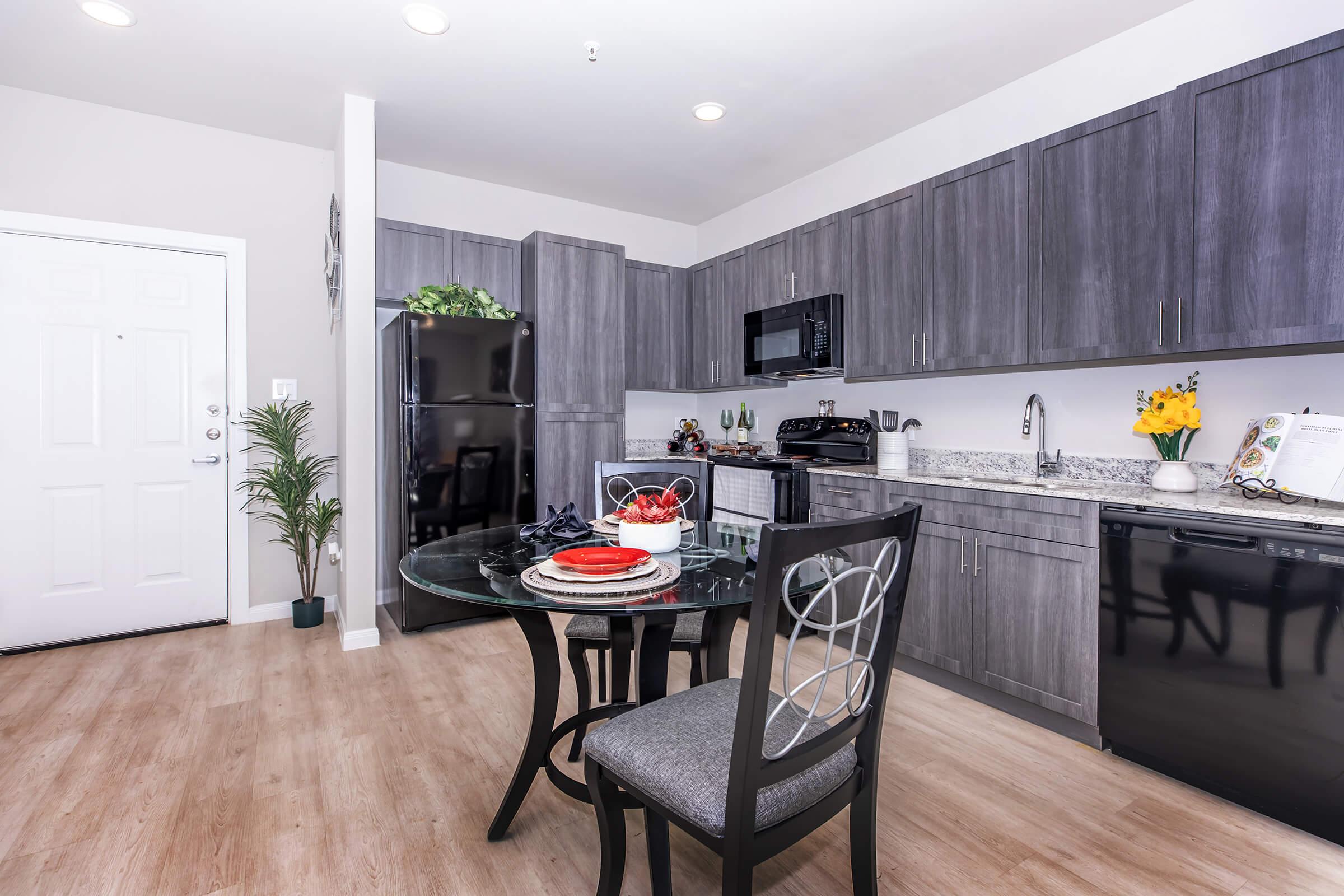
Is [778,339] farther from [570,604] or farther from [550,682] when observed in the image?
[570,604]

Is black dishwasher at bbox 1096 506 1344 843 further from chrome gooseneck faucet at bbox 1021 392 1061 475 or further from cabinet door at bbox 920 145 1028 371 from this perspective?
cabinet door at bbox 920 145 1028 371

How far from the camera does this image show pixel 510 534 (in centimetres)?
203

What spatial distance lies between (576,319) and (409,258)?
1.03 m

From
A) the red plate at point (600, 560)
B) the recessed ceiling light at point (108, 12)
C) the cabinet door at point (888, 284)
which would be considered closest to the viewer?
the red plate at point (600, 560)

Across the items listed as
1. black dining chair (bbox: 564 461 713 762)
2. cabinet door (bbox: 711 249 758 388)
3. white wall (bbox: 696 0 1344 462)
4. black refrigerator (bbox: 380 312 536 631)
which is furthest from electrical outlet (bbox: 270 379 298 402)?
white wall (bbox: 696 0 1344 462)

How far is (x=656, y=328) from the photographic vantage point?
454cm

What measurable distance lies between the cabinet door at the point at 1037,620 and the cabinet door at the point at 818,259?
5.37 feet

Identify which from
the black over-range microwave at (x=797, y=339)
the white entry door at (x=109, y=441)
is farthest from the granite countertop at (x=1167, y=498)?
the white entry door at (x=109, y=441)

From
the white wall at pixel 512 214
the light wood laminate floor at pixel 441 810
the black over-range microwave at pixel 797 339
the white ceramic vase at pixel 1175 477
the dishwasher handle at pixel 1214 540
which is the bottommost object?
the light wood laminate floor at pixel 441 810

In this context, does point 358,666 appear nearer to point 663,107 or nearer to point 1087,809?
point 1087,809

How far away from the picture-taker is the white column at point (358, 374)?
10.2 ft

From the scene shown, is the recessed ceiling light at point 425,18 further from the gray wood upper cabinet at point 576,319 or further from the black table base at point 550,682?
the black table base at point 550,682

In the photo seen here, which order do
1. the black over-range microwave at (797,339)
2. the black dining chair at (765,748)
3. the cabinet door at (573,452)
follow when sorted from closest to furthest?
the black dining chair at (765,748)
the black over-range microwave at (797,339)
the cabinet door at (573,452)

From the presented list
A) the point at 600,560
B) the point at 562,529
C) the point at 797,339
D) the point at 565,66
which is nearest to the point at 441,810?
the point at 562,529
